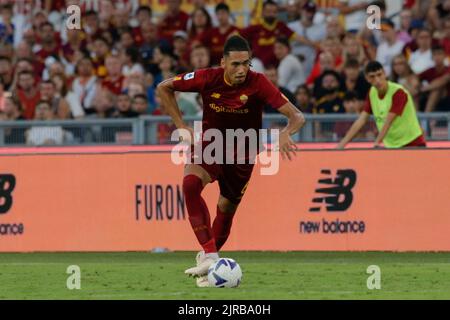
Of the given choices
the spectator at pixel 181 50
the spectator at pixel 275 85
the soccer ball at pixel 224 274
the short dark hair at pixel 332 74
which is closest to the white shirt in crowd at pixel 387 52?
the short dark hair at pixel 332 74

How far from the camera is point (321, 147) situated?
58.3 ft

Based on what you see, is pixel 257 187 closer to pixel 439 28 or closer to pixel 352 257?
pixel 352 257

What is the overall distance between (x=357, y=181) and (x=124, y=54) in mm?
6373

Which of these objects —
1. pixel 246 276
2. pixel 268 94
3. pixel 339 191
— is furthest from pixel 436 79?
pixel 268 94

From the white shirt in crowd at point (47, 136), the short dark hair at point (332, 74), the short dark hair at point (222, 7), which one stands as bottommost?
the white shirt in crowd at point (47, 136)

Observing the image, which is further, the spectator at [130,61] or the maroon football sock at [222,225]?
the spectator at [130,61]

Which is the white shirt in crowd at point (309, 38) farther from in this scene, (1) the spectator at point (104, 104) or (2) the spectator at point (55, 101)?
(2) the spectator at point (55, 101)

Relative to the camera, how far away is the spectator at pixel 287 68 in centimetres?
2109

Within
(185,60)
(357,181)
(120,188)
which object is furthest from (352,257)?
(185,60)

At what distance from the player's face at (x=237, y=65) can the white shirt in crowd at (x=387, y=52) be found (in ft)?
27.4

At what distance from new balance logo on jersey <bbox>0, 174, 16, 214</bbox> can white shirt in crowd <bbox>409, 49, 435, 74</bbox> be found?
632cm

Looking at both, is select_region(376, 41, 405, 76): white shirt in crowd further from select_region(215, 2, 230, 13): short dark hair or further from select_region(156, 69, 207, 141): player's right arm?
select_region(156, 69, 207, 141): player's right arm

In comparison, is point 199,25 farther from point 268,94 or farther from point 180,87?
point 268,94

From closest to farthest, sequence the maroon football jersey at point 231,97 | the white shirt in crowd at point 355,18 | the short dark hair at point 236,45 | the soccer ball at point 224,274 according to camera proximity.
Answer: the soccer ball at point 224,274
the short dark hair at point 236,45
the maroon football jersey at point 231,97
the white shirt in crowd at point 355,18
